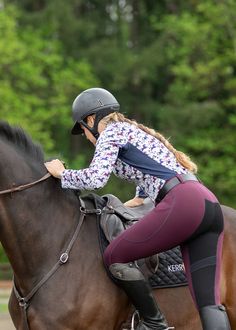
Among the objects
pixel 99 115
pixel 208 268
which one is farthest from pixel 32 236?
pixel 208 268

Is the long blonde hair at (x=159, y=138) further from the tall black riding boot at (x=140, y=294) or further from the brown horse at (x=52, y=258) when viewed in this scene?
the tall black riding boot at (x=140, y=294)

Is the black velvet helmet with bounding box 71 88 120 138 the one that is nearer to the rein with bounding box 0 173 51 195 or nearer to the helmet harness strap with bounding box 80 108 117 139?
the helmet harness strap with bounding box 80 108 117 139

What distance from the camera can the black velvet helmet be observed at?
206 inches

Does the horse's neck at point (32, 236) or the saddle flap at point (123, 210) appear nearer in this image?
the horse's neck at point (32, 236)

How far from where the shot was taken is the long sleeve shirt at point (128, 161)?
4988mm

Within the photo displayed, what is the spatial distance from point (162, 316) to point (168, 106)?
23.9 m

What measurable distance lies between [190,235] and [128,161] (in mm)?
655

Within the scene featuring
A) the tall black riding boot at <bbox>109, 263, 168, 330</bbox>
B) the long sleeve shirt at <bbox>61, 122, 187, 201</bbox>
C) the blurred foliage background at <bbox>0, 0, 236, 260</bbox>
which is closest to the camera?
the long sleeve shirt at <bbox>61, 122, 187, 201</bbox>

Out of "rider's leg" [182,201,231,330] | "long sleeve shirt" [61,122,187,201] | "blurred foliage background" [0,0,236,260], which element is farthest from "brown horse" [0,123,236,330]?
"blurred foliage background" [0,0,236,260]

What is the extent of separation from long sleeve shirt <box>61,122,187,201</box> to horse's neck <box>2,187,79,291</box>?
29 centimetres

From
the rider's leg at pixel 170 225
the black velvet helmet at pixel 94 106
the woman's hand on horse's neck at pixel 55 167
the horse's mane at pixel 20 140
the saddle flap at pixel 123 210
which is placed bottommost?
the saddle flap at pixel 123 210

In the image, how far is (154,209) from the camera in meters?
5.01

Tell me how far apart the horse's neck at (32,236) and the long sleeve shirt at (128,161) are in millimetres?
291

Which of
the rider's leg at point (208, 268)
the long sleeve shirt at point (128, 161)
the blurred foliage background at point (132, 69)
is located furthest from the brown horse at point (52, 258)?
the blurred foliage background at point (132, 69)
